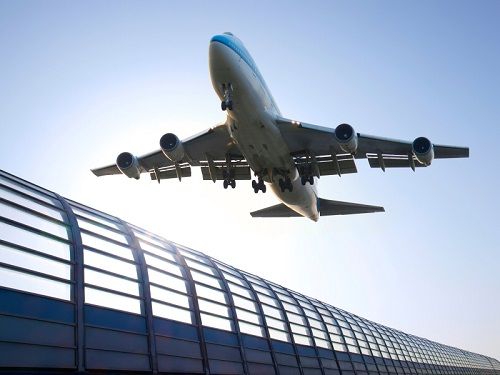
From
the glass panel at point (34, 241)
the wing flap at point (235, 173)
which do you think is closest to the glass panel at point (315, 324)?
the wing flap at point (235, 173)

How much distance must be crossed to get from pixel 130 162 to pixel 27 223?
1966 cm

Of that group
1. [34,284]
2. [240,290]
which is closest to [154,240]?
[240,290]

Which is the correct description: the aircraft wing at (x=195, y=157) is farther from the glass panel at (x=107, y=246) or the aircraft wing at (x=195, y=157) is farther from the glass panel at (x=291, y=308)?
the glass panel at (x=107, y=246)

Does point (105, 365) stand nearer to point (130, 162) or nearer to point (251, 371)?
point (251, 371)

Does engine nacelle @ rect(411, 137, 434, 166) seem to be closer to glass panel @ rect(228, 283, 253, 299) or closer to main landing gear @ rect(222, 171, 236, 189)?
main landing gear @ rect(222, 171, 236, 189)

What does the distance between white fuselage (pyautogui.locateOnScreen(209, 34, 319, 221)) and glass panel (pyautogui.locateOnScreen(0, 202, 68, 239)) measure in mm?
14511

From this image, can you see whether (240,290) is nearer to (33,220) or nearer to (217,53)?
(33,220)

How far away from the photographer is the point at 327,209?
4191 centimetres

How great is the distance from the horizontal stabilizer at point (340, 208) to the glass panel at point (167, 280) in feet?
79.1

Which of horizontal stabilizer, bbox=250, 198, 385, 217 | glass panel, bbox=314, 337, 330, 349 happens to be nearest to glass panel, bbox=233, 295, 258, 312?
glass panel, bbox=314, 337, 330, 349

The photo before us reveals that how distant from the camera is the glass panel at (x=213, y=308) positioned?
19397 mm

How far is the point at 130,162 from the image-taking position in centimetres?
3247

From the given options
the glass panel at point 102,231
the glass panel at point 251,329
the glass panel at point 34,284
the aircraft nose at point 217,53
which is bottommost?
the glass panel at point 34,284

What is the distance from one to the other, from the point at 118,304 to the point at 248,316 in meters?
9.25
